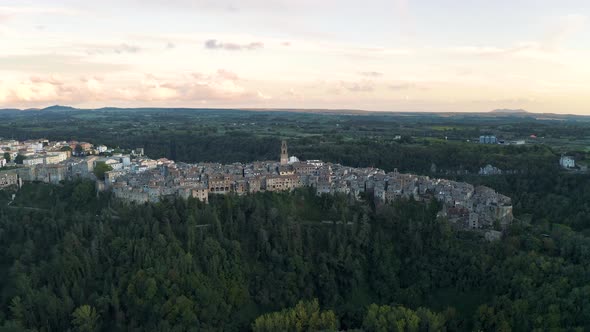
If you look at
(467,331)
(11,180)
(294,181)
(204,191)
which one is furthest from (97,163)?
(467,331)

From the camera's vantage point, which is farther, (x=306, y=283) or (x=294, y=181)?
(x=294, y=181)

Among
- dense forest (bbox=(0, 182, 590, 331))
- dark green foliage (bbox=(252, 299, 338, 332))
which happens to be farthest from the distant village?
dark green foliage (bbox=(252, 299, 338, 332))

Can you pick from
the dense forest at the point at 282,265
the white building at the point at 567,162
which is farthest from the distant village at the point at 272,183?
the white building at the point at 567,162

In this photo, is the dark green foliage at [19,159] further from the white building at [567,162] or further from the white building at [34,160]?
the white building at [567,162]

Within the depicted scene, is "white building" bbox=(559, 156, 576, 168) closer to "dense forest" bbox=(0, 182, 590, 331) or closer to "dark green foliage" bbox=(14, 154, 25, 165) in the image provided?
"dense forest" bbox=(0, 182, 590, 331)

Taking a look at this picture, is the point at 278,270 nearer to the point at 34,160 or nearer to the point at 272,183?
the point at 272,183

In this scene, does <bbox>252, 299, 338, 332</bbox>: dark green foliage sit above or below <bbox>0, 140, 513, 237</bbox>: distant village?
below

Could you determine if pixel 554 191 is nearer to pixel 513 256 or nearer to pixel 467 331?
pixel 513 256
